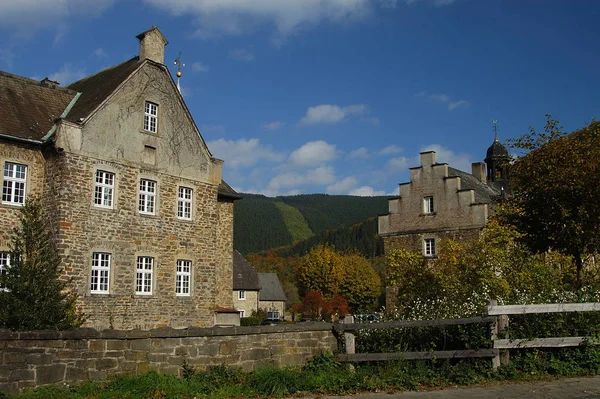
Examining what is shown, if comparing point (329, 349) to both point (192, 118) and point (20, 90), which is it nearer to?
point (192, 118)

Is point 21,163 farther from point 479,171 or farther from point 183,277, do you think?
point 479,171

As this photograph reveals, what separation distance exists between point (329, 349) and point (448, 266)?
38.0ft

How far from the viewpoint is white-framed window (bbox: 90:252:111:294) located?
2363 cm

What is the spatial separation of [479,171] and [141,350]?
129 ft

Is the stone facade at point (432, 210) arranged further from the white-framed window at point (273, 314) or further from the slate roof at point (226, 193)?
the white-framed window at point (273, 314)

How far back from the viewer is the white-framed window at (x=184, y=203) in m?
27.4

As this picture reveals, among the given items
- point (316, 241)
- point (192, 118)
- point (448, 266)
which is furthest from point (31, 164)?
point (316, 241)

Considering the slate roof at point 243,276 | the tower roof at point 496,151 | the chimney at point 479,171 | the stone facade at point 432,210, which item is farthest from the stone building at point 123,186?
the slate roof at point 243,276

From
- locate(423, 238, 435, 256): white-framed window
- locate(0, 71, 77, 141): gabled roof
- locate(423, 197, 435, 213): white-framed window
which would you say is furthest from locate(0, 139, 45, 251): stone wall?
locate(423, 238, 435, 256): white-framed window

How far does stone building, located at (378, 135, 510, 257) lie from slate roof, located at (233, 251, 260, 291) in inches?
1246

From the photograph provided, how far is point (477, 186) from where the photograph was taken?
4281cm

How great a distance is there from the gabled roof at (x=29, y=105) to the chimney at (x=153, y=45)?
12.9 feet

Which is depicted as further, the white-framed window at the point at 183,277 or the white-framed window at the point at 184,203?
the white-framed window at the point at 184,203

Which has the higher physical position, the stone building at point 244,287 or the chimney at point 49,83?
the chimney at point 49,83
